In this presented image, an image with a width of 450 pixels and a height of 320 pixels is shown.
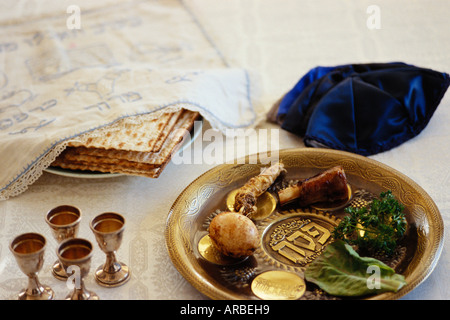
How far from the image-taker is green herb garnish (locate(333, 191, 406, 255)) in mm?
1262

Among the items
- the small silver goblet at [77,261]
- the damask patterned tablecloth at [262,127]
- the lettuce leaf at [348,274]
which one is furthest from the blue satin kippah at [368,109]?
the small silver goblet at [77,261]

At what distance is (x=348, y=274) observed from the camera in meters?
1.19

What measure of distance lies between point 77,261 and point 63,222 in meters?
0.22

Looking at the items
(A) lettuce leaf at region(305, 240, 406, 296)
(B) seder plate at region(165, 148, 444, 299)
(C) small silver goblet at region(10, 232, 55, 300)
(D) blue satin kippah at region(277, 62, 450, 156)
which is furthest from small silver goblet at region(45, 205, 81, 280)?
(D) blue satin kippah at region(277, 62, 450, 156)

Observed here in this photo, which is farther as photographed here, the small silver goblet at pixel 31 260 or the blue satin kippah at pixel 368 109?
the blue satin kippah at pixel 368 109

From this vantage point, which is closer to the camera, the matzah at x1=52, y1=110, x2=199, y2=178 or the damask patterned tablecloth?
the damask patterned tablecloth

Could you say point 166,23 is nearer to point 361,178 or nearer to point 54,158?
point 54,158

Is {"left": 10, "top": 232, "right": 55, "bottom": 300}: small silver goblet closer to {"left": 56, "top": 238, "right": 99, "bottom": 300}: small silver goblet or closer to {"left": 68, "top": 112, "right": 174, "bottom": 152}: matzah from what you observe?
{"left": 56, "top": 238, "right": 99, "bottom": 300}: small silver goblet

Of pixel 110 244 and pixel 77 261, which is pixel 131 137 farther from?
pixel 77 261

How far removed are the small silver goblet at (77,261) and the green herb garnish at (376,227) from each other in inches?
24.7

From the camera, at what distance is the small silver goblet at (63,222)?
1205 millimetres

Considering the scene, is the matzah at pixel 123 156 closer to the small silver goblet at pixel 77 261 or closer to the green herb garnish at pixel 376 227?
the small silver goblet at pixel 77 261

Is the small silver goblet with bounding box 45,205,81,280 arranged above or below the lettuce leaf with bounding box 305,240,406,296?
above

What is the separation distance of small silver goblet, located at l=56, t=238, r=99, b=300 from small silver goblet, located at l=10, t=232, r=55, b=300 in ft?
0.16
